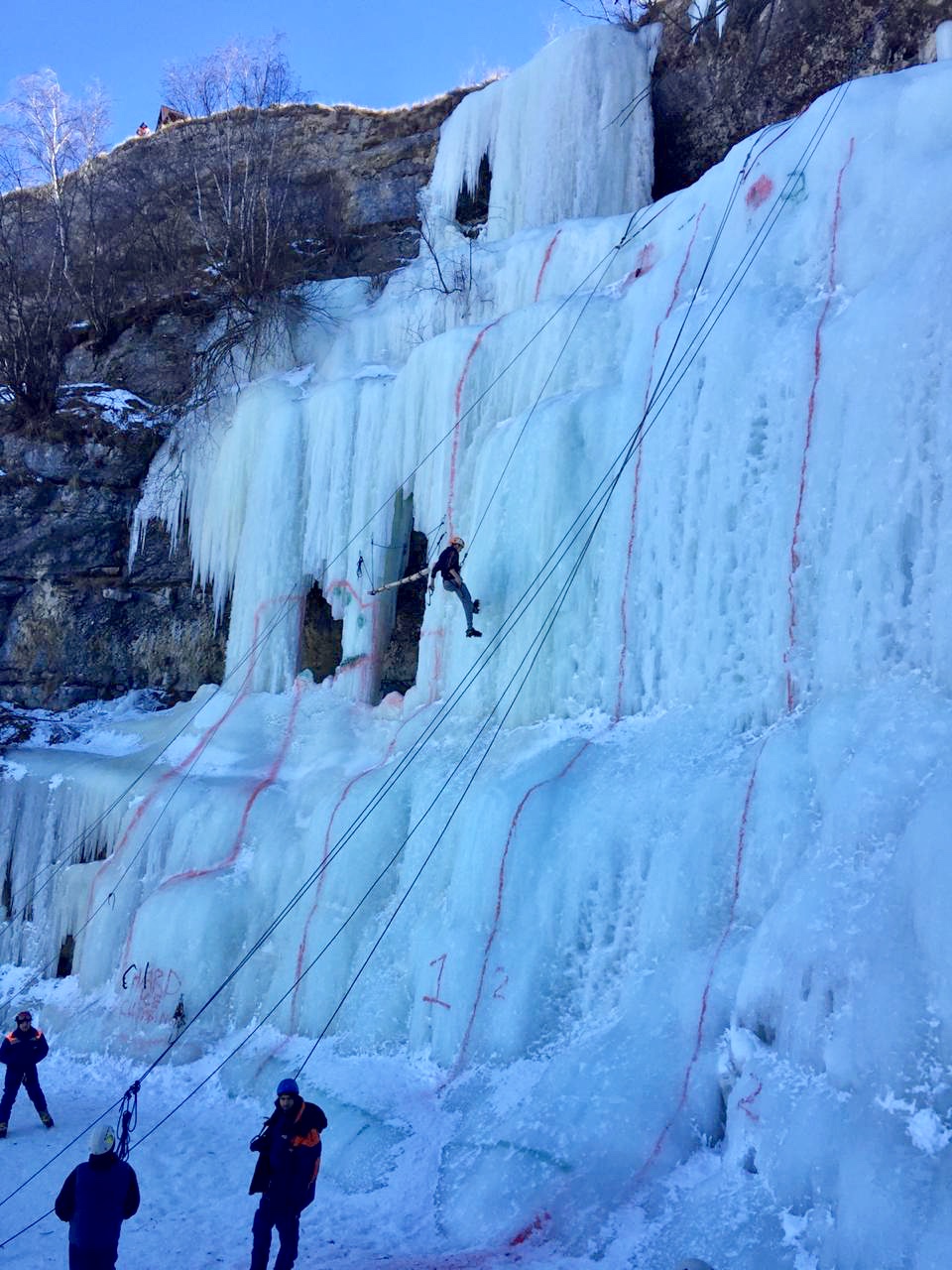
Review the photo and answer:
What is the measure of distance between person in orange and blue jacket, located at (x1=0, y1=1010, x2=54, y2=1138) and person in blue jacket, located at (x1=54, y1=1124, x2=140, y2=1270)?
2.96 metres

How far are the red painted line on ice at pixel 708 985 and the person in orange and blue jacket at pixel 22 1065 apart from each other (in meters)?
4.16

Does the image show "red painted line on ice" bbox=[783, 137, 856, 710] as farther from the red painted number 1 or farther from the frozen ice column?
the frozen ice column

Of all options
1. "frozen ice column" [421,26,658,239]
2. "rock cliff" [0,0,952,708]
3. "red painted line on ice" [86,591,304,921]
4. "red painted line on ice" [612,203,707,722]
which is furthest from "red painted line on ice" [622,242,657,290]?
"red painted line on ice" [86,591,304,921]

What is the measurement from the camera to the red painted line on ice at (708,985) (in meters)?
5.15

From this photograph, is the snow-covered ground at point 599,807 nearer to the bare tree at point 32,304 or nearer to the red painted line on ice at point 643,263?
the red painted line on ice at point 643,263

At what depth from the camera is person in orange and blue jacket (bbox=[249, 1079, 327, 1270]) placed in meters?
4.61

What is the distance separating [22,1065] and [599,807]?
406cm

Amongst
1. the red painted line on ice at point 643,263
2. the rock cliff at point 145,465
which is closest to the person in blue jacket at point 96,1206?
the red painted line on ice at point 643,263

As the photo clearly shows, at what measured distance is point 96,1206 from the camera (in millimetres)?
4426

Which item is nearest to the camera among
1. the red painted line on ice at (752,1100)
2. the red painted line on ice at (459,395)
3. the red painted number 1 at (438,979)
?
the red painted line on ice at (752,1100)

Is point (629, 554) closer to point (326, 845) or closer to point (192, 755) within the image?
point (326, 845)

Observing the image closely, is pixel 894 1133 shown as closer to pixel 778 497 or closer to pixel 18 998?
pixel 778 497

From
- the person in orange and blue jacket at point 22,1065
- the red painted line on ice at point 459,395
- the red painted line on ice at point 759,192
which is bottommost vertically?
the person in orange and blue jacket at point 22,1065

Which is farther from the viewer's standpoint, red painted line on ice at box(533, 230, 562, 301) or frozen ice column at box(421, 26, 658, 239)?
frozen ice column at box(421, 26, 658, 239)
